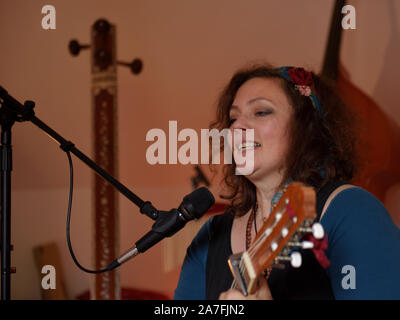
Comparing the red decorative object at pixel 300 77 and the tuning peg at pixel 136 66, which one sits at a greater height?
the tuning peg at pixel 136 66

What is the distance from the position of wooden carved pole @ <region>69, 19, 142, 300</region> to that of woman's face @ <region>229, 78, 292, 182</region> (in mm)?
899

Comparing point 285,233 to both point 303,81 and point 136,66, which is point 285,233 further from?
point 136,66

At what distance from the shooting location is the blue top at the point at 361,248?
853mm

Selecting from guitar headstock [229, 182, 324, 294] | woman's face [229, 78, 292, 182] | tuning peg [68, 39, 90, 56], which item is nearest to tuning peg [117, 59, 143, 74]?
tuning peg [68, 39, 90, 56]

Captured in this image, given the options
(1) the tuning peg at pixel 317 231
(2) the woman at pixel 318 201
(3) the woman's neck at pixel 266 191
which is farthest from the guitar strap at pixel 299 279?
(1) the tuning peg at pixel 317 231

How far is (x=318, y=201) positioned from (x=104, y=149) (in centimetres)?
116

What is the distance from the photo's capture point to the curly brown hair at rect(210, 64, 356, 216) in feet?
3.57

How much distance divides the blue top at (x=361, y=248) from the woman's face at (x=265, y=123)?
19 cm

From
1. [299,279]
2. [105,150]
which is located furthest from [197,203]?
[105,150]

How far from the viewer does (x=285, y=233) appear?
2.12 ft

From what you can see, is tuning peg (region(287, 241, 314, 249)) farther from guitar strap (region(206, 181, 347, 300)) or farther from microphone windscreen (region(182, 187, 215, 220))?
guitar strap (region(206, 181, 347, 300))

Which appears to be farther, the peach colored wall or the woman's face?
the peach colored wall

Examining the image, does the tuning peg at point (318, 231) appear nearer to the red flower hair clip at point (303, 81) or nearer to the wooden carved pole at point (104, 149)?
the red flower hair clip at point (303, 81)

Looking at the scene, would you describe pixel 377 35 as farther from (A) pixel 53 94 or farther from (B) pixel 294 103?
(A) pixel 53 94
